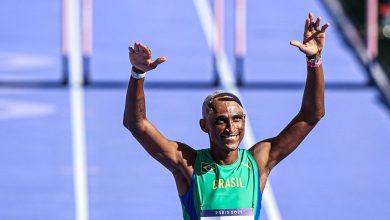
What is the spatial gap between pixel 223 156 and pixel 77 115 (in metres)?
7.12

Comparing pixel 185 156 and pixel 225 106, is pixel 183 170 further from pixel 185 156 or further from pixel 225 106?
pixel 225 106

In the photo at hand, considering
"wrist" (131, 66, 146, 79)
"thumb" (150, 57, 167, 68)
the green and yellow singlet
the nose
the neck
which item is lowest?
the green and yellow singlet

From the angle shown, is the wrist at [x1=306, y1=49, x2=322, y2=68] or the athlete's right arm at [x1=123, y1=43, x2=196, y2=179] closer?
the athlete's right arm at [x1=123, y1=43, x2=196, y2=179]

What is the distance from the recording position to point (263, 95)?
13.6 metres

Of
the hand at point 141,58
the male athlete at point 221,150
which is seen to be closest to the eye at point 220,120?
the male athlete at point 221,150

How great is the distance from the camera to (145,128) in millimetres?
5660

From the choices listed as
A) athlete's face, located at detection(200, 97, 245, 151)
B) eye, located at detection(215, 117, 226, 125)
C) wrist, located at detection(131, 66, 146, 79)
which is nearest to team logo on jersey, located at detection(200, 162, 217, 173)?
athlete's face, located at detection(200, 97, 245, 151)

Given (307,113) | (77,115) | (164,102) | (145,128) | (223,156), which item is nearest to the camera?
(145,128)

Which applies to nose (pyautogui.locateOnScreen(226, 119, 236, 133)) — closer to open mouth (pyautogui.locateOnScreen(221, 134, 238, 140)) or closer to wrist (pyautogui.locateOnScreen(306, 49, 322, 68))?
open mouth (pyautogui.locateOnScreen(221, 134, 238, 140))

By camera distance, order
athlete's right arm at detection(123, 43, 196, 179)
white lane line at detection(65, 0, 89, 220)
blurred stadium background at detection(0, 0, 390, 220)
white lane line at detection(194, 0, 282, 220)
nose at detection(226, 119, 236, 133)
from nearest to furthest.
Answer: athlete's right arm at detection(123, 43, 196, 179), nose at detection(226, 119, 236, 133), white lane line at detection(194, 0, 282, 220), white lane line at detection(65, 0, 89, 220), blurred stadium background at detection(0, 0, 390, 220)

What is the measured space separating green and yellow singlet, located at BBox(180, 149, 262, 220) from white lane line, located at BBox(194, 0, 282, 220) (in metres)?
4.37

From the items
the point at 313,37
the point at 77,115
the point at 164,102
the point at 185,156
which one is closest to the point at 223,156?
the point at 185,156

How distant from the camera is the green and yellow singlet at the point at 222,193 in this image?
5.64 meters

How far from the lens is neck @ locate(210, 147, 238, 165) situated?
5.75 meters
